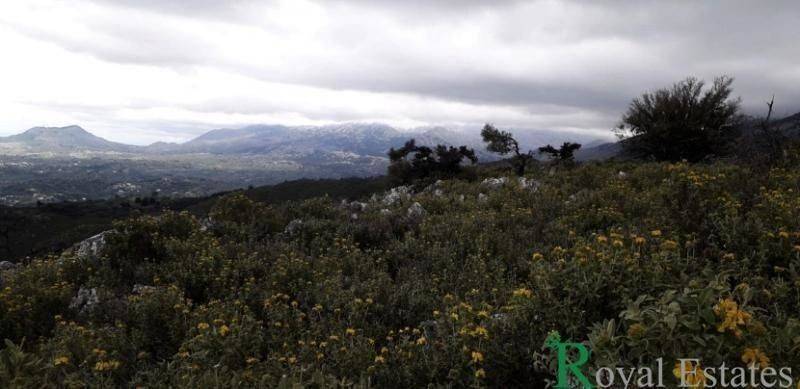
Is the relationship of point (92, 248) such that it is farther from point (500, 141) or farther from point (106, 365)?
point (500, 141)

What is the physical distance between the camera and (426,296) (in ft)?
21.9

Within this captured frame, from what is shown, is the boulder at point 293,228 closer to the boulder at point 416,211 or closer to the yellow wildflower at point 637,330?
the boulder at point 416,211

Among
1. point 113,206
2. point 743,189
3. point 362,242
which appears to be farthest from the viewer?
point 113,206

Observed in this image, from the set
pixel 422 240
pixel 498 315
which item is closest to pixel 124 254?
pixel 422 240

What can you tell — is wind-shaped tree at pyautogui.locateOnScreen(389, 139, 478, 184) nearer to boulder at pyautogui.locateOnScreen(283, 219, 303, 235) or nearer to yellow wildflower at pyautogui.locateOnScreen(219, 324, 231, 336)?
boulder at pyautogui.locateOnScreen(283, 219, 303, 235)

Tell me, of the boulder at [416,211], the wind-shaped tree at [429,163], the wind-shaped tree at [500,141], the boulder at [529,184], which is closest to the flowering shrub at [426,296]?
the boulder at [416,211]

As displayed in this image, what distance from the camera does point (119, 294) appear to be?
26.2 feet

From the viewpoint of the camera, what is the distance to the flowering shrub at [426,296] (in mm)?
3787

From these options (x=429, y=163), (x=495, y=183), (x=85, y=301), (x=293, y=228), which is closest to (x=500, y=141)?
(x=429, y=163)

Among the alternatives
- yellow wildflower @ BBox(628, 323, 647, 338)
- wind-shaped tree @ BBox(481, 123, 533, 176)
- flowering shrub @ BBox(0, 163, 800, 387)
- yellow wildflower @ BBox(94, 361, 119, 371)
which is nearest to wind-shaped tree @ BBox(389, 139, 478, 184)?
wind-shaped tree @ BBox(481, 123, 533, 176)

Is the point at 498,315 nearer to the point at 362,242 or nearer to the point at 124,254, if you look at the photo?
the point at 362,242

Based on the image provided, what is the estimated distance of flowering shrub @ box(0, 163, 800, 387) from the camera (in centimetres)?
379

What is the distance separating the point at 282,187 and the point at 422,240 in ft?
481

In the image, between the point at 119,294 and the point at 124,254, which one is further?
the point at 124,254
